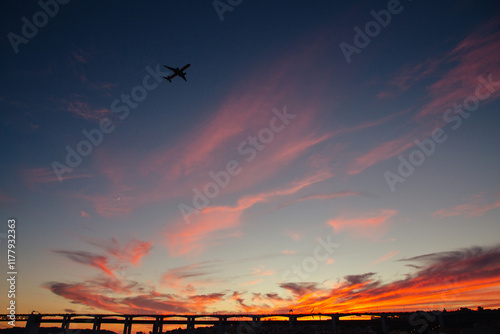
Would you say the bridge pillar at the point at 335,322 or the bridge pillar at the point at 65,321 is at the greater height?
the bridge pillar at the point at 65,321

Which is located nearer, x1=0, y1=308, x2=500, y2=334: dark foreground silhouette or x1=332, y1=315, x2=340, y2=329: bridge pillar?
x1=0, y1=308, x2=500, y2=334: dark foreground silhouette

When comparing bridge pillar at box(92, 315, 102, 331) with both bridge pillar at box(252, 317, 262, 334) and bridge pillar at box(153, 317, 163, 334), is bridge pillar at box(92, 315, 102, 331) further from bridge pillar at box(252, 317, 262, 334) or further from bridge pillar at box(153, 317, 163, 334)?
bridge pillar at box(252, 317, 262, 334)

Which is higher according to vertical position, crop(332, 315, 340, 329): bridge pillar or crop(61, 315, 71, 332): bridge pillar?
crop(61, 315, 71, 332): bridge pillar

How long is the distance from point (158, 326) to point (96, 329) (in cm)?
1101

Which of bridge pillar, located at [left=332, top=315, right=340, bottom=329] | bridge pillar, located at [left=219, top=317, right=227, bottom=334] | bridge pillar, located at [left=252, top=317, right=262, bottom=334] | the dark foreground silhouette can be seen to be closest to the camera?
the dark foreground silhouette

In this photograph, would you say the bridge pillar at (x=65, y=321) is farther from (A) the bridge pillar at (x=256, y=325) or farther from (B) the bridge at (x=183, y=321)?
(A) the bridge pillar at (x=256, y=325)

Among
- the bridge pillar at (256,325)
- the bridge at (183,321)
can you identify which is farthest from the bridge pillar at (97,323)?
the bridge pillar at (256,325)

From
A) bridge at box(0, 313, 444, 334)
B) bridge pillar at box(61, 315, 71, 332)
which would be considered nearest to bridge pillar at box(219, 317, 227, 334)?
bridge at box(0, 313, 444, 334)

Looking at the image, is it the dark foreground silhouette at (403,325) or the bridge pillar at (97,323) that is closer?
the dark foreground silhouette at (403,325)

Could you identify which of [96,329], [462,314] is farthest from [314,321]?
[96,329]

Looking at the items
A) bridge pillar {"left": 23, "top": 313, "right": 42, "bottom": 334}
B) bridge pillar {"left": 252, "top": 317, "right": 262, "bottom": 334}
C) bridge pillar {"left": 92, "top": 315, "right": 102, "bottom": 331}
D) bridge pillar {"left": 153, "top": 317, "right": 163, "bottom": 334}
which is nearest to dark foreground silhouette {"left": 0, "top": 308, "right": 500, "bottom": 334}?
bridge pillar {"left": 252, "top": 317, "right": 262, "bottom": 334}

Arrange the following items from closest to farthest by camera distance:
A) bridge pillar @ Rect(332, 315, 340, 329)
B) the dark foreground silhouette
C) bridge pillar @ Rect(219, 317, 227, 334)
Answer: the dark foreground silhouette
bridge pillar @ Rect(332, 315, 340, 329)
bridge pillar @ Rect(219, 317, 227, 334)

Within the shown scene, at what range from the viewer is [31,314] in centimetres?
4212


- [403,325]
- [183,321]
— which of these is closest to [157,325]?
→ [183,321]
